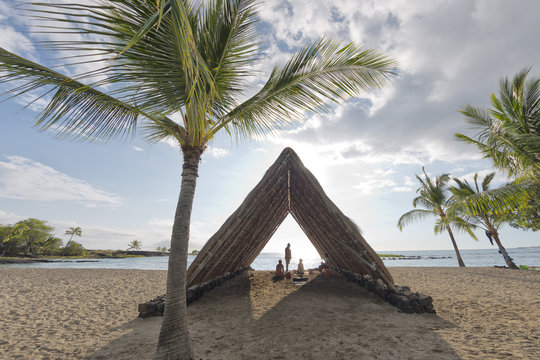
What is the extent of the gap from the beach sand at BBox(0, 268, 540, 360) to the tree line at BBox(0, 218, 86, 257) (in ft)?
157

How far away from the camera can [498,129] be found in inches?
308

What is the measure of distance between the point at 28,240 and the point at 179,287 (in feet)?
195

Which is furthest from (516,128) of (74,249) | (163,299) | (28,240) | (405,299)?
(74,249)

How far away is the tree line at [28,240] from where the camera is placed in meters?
38.5

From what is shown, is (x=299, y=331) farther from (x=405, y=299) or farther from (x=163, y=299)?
(x=163, y=299)

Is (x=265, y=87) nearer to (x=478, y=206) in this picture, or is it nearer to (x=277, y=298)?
(x=277, y=298)

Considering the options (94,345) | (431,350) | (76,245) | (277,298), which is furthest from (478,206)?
(76,245)

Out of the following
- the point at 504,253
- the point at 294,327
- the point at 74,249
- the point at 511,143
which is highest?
the point at 511,143

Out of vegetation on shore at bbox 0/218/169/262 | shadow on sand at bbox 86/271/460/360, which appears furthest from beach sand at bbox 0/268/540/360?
vegetation on shore at bbox 0/218/169/262

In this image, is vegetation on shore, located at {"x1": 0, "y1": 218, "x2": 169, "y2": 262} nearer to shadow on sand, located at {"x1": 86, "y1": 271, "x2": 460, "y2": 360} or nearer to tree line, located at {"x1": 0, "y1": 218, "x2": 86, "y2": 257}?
tree line, located at {"x1": 0, "y1": 218, "x2": 86, "y2": 257}

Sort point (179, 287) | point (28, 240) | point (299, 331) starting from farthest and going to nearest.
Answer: point (28, 240)
point (299, 331)
point (179, 287)

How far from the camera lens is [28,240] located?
137 feet

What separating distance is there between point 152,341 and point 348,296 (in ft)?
17.5

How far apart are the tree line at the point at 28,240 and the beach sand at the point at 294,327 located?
47.8 metres
